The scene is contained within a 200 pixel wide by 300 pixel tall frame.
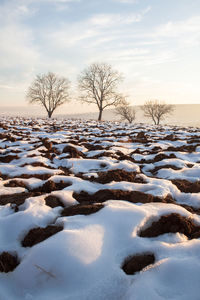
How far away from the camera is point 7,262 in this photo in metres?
1.51

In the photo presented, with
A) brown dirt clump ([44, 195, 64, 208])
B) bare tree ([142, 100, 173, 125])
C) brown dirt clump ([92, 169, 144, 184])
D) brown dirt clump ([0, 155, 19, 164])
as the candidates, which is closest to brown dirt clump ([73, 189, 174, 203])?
brown dirt clump ([44, 195, 64, 208])

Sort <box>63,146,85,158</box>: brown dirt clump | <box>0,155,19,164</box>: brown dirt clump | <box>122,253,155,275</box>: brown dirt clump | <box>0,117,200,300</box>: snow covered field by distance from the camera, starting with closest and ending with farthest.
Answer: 1. <box>0,117,200,300</box>: snow covered field
2. <box>122,253,155,275</box>: brown dirt clump
3. <box>0,155,19,164</box>: brown dirt clump
4. <box>63,146,85,158</box>: brown dirt clump

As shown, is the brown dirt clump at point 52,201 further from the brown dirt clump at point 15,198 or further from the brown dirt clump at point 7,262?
the brown dirt clump at point 7,262

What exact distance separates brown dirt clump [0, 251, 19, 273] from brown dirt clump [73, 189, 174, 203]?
41.2 inches

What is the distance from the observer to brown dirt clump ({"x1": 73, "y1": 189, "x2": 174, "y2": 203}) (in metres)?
2.38

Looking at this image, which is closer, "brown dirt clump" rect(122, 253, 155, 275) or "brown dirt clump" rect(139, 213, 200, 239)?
"brown dirt clump" rect(122, 253, 155, 275)

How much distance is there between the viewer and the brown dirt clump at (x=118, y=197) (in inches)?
93.5

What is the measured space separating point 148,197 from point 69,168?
1931 millimetres

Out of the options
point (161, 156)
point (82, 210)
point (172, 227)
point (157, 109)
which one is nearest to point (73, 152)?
point (161, 156)

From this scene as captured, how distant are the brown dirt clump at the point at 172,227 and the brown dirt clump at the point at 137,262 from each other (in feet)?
0.82

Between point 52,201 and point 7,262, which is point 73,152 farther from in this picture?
point 7,262

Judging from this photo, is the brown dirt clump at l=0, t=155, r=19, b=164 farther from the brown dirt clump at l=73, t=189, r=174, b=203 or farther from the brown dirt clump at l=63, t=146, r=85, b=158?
the brown dirt clump at l=73, t=189, r=174, b=203

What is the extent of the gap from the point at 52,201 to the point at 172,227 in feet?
4.26

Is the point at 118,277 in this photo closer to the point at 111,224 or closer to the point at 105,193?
the point at 111,224
